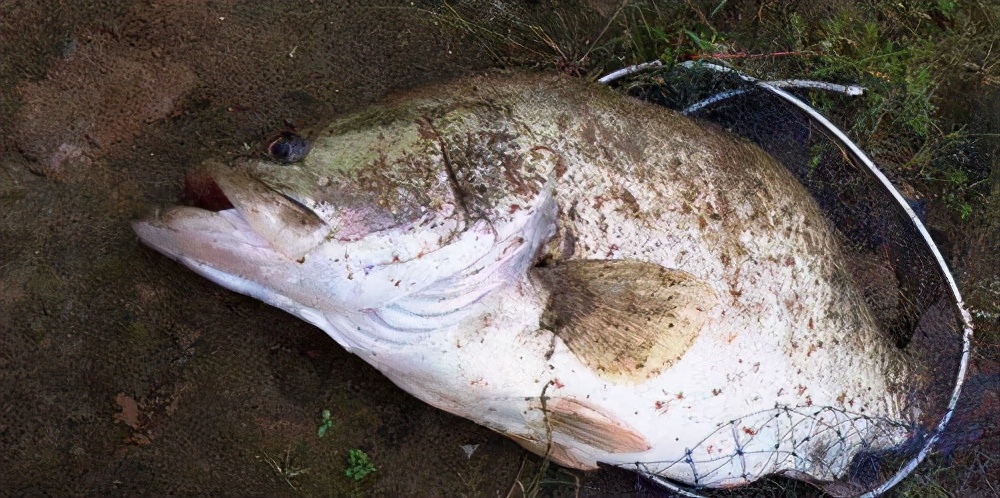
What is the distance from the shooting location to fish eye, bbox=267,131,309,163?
9.14ft

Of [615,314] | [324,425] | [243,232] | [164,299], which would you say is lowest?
[324,425]

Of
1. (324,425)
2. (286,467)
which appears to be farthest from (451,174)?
(286,467)

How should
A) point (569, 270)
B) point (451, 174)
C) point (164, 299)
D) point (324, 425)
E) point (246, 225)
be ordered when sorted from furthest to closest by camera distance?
point (324, 425) → point (164, 299) → point (569, 270) → point (451, 174) → point (246, 225)

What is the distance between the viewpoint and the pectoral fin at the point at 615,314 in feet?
9.66

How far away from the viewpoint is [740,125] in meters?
3.74

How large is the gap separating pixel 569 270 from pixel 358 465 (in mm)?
1402

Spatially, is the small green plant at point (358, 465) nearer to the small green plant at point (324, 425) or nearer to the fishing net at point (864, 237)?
the small green plant at point (324, 425)

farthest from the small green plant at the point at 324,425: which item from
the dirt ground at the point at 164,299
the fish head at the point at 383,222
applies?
the fish head at the point at 383,222

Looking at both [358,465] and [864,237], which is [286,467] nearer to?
[358,465]

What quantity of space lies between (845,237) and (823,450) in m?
1.06

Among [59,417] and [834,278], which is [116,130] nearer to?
[59,417]

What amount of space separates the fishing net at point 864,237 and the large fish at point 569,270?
299 mm

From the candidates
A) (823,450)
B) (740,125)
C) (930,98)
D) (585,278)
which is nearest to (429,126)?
(585,278)

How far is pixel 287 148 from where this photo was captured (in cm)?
280
